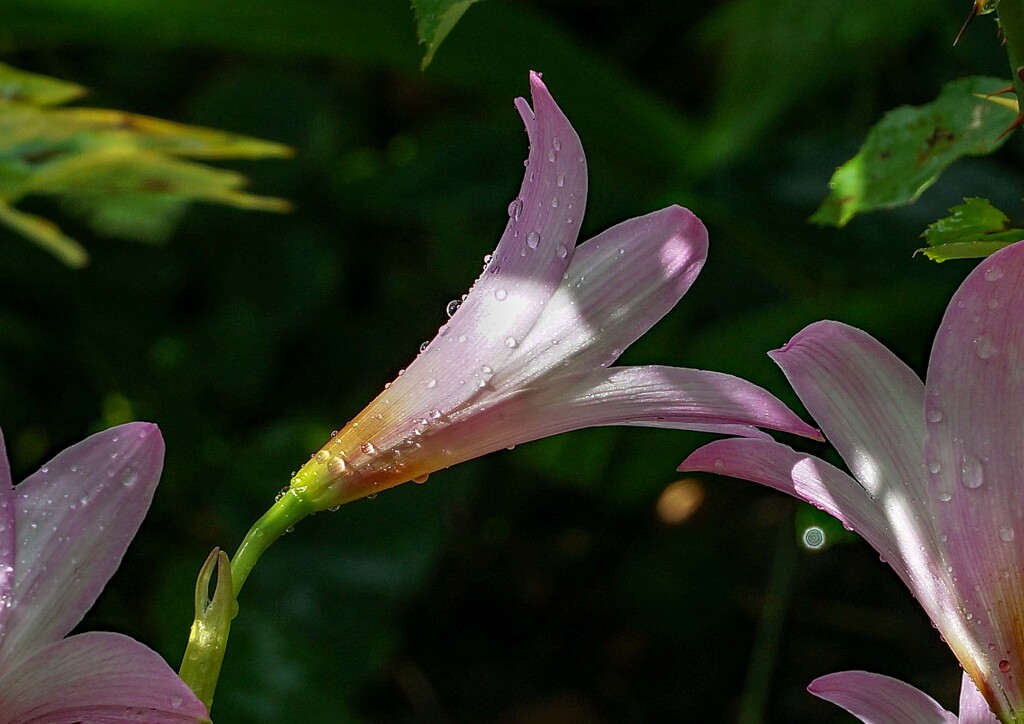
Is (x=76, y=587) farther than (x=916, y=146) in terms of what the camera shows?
No

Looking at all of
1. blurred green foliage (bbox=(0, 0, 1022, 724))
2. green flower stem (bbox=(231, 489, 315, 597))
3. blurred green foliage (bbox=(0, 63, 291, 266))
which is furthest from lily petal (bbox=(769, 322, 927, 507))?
blurred green foliage (bbox=(0, 0, 1022, 724))

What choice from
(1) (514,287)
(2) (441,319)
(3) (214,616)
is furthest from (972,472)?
(2) (441,319)

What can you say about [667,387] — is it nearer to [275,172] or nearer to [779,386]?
[779,386]

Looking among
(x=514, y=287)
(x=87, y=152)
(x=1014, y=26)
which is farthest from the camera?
(x=87, y=152)

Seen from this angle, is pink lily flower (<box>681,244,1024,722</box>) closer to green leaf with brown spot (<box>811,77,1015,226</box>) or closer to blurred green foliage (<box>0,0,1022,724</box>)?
green leaf with brown spot (<box>811,77,1015,226</box>)

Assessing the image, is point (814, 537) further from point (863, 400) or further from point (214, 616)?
point (214, 616)

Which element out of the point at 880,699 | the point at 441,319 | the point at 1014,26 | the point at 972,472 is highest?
the point at 1014,26
